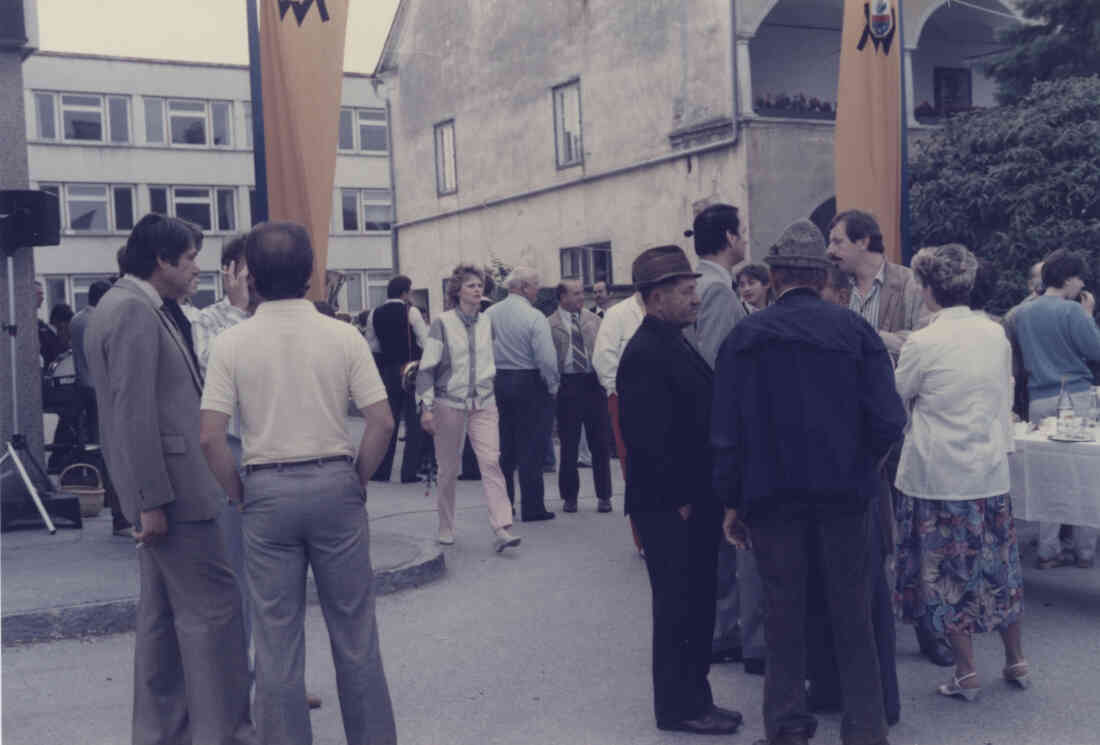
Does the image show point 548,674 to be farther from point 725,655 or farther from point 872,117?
point 872,117

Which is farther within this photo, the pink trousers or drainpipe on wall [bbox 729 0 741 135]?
drainpipe on wall [bbox 729 0 741 135]

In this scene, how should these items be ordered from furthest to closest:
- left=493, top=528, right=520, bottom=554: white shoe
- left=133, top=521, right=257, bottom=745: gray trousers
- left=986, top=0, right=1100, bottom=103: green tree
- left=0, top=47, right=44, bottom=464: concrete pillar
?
left=986, top=0, right=1100, bottom=103: green tree
left=0, top=47, right=44, bottom=464: concrete pillar
left=493, top=528, right=520, bottom=554: white shoe
left=133, top=521, right=257, bottom=745: gray trousers

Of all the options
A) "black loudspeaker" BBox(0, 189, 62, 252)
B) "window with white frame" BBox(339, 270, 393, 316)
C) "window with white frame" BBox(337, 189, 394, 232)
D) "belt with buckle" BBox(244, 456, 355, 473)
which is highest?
"window with white frame" BBox(337, 189, 394, 232)

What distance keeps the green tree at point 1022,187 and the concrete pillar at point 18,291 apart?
1245cm

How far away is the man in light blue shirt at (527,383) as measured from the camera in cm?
1061

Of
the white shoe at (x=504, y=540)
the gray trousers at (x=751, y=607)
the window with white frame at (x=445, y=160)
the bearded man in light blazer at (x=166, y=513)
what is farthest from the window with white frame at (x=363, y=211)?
the bearded man in light blazer at (x=166, y=513)

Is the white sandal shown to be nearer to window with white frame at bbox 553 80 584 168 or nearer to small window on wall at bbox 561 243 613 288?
small window on wall at bbox 561 243 613 288

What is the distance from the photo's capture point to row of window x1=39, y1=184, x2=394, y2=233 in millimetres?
47031

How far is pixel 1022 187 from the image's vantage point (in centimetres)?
1755

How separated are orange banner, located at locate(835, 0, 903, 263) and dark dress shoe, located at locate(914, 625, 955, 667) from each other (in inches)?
171

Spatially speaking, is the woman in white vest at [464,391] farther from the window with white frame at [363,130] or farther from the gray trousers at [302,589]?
the window with white frame at [363,130]

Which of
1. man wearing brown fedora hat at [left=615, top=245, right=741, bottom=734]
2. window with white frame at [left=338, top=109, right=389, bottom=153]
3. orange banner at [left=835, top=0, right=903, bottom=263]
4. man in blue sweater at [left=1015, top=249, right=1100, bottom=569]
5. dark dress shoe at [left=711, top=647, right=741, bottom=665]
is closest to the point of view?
man wearing brown fedora hat at [left=615, top=245, right=741, bottom=734]

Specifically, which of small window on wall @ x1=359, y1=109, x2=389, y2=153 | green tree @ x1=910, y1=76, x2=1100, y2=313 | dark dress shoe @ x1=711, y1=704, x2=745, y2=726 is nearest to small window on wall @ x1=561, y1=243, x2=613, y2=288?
green tree @ x1=910, y1=76, x2=1100, y2=313

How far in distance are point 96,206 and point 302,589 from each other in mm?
46393
